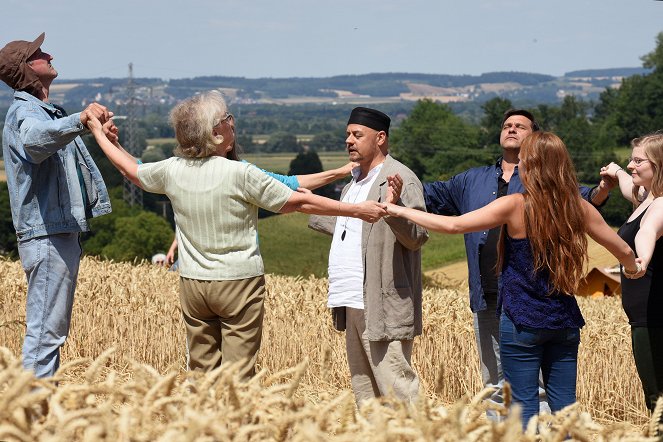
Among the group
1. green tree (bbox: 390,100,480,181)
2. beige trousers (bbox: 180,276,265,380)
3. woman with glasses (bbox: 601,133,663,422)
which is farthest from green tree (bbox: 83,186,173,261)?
woman with glasses (bbox: 601,133,663,422)

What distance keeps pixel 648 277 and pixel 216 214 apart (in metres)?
2.32

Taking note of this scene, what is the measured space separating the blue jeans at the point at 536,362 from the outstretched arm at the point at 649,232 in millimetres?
581

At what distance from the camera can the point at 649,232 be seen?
5.04 meters

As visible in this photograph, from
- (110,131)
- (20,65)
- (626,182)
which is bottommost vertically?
(626,182)

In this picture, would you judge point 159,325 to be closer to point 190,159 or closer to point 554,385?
point 190,159

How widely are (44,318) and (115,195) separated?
269ft

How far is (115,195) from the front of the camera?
280 ft

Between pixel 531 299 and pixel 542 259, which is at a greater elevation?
pixel 542 259

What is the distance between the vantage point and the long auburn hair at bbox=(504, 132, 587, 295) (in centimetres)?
456

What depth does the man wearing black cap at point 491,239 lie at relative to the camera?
6.09m

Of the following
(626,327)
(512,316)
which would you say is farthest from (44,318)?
(626,327)

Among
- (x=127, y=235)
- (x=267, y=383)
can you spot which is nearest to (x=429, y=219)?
(x=267, y=383)

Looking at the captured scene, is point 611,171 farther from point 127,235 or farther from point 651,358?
point 127,235

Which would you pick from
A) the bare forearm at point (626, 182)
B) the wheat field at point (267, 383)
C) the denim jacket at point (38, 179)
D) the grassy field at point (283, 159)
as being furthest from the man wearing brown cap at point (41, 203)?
the grassy field at point (283, 159)
